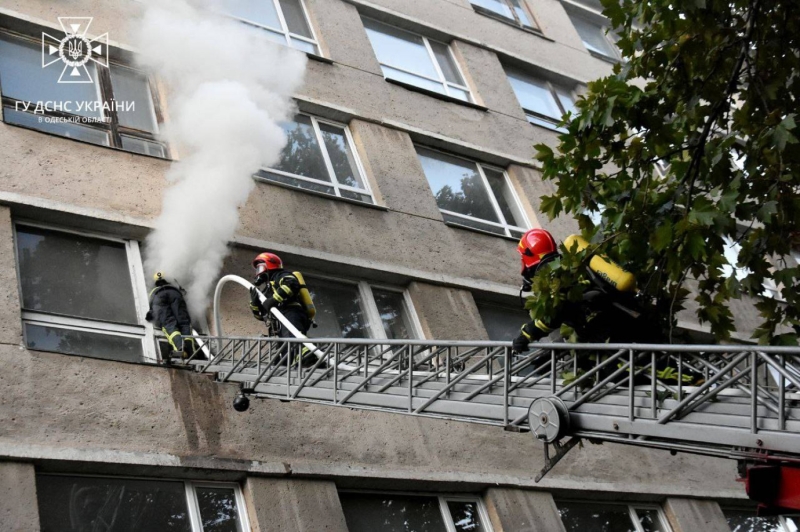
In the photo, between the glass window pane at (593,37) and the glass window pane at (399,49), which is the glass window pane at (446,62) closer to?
the glass window pane at (399,49)

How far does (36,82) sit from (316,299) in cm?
383

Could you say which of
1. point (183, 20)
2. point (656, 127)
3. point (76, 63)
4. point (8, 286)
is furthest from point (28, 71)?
point (656, 127)

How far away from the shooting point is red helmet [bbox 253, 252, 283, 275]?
877cm

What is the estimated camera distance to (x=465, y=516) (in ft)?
29.4

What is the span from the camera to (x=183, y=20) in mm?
10836

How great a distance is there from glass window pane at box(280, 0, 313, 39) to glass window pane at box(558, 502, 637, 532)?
7.46 metres

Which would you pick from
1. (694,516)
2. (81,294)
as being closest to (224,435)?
(81,294)

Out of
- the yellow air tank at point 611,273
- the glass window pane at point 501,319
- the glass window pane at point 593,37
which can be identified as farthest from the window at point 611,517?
the glass window pane at point 593,37

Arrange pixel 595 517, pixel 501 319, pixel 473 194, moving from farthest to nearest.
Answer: pixel 473 194, pixel 501 319, pixel 595 517

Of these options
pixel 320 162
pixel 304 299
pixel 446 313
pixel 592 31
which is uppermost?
pixel 592 31

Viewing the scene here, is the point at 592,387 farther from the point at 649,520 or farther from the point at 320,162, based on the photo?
the point at 320,162

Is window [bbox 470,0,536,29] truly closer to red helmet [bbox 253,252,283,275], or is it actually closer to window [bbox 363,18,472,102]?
window [bbox 363,18,472,102]

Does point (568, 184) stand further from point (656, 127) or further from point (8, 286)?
point (8, 286)

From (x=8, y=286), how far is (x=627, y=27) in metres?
5.71
